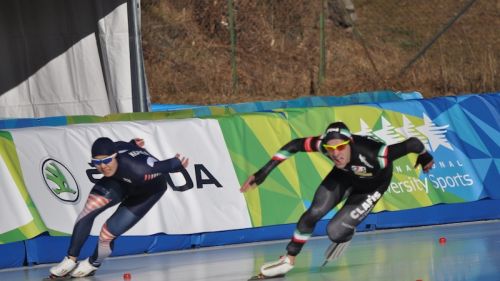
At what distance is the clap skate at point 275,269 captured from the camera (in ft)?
35.1

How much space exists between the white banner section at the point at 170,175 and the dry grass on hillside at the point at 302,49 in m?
15.7

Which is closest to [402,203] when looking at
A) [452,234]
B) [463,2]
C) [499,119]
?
[452,234]

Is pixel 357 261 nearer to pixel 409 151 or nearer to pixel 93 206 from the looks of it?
pixel 409 151

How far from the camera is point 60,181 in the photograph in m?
13.4

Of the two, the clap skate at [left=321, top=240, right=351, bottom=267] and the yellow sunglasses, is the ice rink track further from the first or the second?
the yellow sunglasses

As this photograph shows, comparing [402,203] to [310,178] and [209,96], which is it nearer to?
[310,178]

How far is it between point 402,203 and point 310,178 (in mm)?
1332

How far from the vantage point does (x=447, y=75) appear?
98.8ft

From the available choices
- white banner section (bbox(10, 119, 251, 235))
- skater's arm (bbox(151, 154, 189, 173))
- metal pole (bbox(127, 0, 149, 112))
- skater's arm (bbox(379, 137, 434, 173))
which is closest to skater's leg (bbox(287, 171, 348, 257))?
skater's arm (bbox(379, 137, 434, 173))

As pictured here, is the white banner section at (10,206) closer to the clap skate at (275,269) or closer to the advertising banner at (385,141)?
the advertising banner at (385,141)

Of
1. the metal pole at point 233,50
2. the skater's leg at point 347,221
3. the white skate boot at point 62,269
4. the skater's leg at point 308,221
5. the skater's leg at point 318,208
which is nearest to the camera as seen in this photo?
the skater's leg at point 308,221

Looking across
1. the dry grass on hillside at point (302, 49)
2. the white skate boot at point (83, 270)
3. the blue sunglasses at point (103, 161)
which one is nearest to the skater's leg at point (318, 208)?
the blue sunglasses at point (103, 161)

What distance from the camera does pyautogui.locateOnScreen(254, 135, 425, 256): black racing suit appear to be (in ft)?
36.6

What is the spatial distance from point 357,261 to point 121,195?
2569 mm
